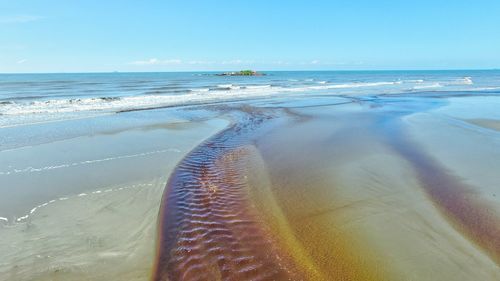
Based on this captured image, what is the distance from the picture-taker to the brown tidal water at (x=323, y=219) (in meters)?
3.92

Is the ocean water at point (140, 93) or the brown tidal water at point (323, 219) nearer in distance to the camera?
the brown tidal water at point (323, 219)

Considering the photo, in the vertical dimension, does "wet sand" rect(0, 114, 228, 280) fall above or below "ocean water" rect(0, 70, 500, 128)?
below

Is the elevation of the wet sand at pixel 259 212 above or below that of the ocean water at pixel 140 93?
below

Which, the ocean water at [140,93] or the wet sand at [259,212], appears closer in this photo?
the wet sand at [259,212]

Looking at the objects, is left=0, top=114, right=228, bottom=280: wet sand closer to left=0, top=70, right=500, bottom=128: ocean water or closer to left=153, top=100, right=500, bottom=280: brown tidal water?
left=153, top=100, right=500, bottom=280: brown tidal water

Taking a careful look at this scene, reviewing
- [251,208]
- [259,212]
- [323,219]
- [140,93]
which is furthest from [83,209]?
[140,93]

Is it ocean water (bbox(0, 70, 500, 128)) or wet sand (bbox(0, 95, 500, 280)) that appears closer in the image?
wet sand (bbox(0, 95, 500, 280))

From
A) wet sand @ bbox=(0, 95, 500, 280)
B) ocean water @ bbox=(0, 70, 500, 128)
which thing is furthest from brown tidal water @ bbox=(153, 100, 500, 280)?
ocean water @ bbox=(0, 70, 500, 128)

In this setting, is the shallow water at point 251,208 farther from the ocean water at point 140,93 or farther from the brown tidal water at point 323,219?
the ocean water at point 140,93

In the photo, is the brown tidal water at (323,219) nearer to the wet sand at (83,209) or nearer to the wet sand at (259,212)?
the wet sand at (259,212)

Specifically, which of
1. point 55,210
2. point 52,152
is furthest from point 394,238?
point 52,152

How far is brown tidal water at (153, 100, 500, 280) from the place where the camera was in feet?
12.9

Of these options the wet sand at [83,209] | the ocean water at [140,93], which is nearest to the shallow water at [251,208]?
the wet sand at [83,209]

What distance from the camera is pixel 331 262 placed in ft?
13.3
